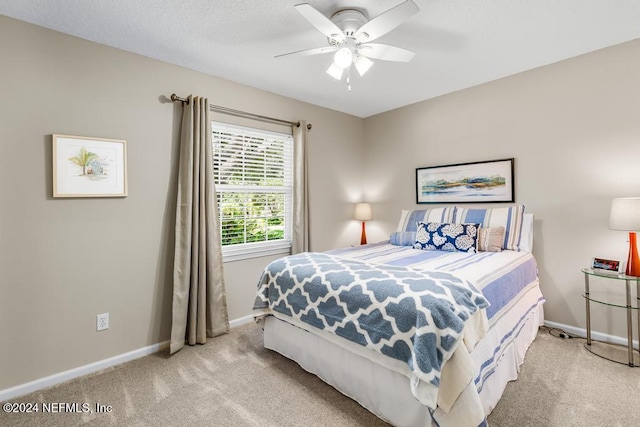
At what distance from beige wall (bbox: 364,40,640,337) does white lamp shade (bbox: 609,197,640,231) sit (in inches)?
16.0

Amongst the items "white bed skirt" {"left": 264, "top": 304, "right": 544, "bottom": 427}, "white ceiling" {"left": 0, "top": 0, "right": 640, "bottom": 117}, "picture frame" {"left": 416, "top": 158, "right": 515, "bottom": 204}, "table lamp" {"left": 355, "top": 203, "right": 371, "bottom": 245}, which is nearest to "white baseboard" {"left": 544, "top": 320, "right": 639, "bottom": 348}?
"white bed skirt" {"left": 264, "top": 304, "right": 544, "bottom": 427}

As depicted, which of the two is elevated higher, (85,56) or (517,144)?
(85,56)

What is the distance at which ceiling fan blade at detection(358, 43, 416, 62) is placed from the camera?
2107mm

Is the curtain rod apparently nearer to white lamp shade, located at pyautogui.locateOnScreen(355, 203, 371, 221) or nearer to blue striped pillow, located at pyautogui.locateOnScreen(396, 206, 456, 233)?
white lamp shade, located at pyautogui.locateOnScreen(355, 203, 371, 221)

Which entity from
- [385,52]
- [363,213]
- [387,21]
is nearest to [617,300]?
[363,213]

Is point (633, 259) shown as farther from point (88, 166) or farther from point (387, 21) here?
point (88, 166)

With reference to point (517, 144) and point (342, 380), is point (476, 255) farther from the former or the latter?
point (342, 380)

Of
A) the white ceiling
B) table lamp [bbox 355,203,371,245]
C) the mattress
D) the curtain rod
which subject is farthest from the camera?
table lamp [bbox 355,203,371,245]

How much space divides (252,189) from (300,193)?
1.81 feet

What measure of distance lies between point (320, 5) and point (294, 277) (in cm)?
182

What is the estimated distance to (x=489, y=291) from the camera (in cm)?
186

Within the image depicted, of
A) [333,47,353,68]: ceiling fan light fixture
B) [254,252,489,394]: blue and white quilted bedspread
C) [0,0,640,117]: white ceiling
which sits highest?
[0,0,640,117]: white ceiling

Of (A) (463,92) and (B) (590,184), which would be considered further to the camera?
(A) (463,92)

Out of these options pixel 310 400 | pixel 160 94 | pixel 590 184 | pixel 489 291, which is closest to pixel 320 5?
pixel 160 94
